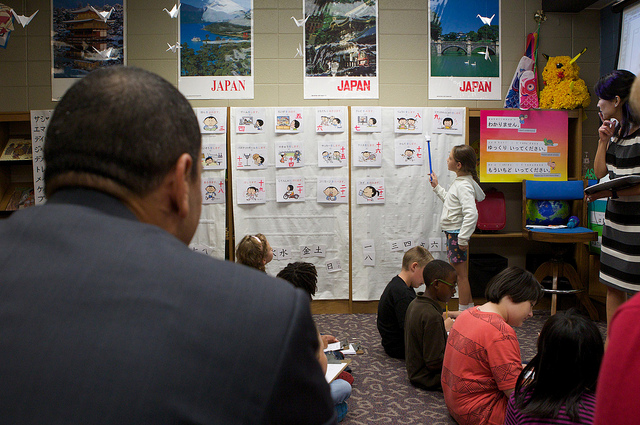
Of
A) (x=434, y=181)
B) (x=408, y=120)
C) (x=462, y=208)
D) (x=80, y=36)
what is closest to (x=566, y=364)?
(x=462, y=208)

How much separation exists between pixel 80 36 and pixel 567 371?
486cm

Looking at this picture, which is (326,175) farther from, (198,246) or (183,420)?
(183,420)

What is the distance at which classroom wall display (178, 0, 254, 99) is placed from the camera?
177 inches

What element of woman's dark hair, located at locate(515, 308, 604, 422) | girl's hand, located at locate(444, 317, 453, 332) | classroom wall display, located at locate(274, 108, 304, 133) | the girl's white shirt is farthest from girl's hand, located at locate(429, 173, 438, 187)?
woman's dark hair, located at locate(515, 308, 604, 422)

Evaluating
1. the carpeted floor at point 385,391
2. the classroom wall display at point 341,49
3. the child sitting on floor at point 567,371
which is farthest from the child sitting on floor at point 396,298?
the classroom wall display at point 341,49

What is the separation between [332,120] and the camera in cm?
443

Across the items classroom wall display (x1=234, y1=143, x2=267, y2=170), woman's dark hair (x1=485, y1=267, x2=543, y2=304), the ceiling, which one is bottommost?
woman's dark hair (x1=485, y1=267, x2=543, y2=304)

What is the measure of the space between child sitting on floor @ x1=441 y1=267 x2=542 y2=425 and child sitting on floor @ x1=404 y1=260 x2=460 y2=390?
0.46m

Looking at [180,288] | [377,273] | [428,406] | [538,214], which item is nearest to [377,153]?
[377,273]

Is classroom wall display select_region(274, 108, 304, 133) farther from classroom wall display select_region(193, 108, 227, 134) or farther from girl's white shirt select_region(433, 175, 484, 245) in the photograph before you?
girl's white shirt select_region(433, 175, 484, 245)

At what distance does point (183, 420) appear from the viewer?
0.45 meters

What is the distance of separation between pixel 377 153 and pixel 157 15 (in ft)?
8.15

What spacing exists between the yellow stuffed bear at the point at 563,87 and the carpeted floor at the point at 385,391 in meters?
2.01

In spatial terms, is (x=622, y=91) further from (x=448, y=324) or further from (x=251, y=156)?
(x=251, y=156)
